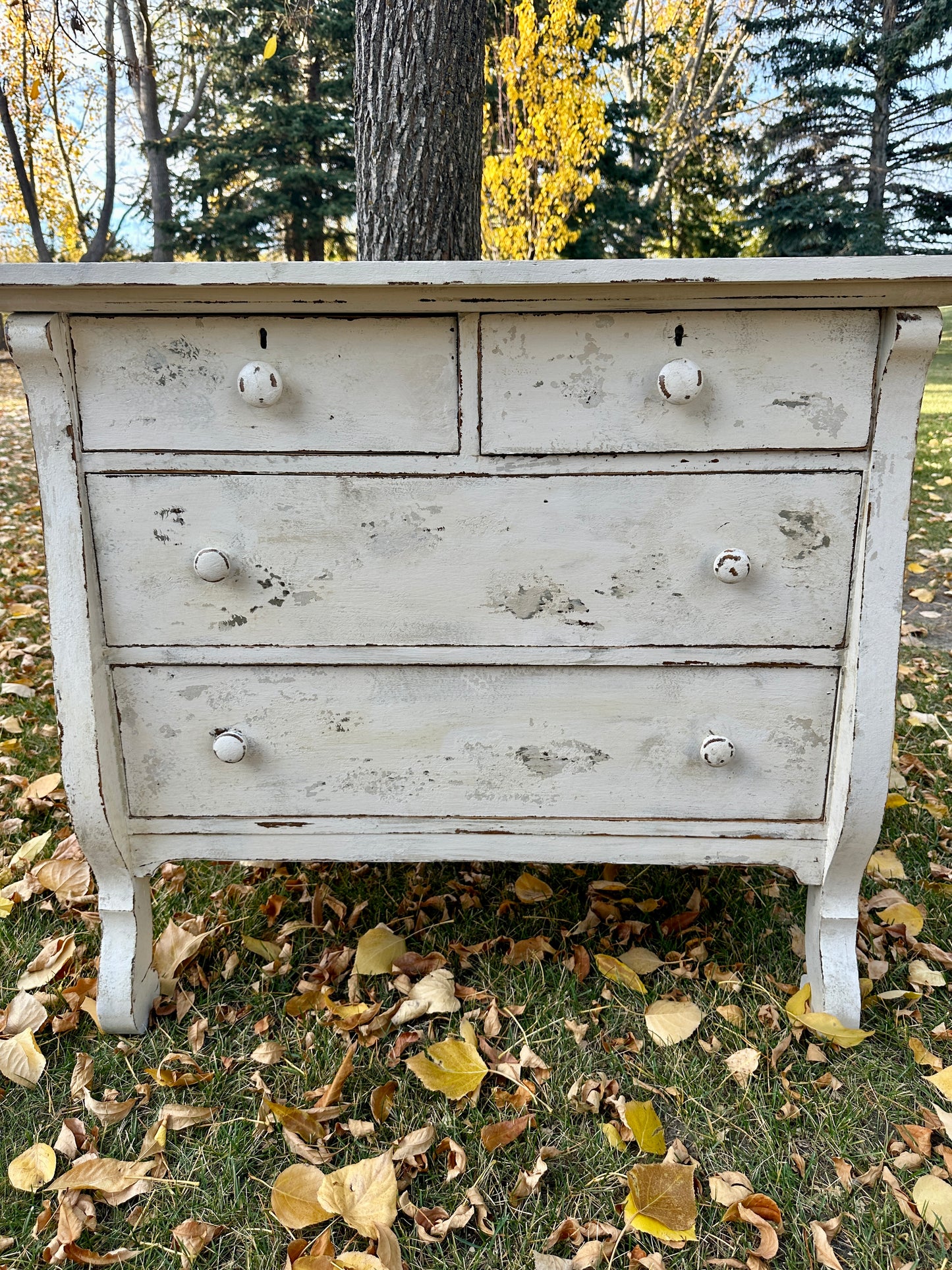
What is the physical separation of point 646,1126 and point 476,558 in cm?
95

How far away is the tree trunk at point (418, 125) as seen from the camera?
1.93 meters

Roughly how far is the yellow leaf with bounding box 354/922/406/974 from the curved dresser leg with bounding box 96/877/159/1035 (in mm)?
415

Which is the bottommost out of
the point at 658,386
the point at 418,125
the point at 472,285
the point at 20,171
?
the point at 658,386

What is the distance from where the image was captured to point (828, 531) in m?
1.28

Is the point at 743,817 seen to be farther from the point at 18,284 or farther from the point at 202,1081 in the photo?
the point at 18,284

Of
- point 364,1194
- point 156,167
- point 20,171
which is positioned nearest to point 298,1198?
point 364,1194

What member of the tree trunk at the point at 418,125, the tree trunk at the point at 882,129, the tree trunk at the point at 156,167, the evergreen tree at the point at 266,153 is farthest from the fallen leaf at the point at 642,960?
the tree trunk at the point at 882,129

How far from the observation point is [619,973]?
1.62 m

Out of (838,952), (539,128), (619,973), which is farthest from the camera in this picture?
(539,128)

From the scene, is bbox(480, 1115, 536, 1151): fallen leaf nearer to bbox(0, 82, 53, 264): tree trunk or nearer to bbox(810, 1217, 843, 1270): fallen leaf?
bbox(810, 1217, 843, 1270): fallen leaf

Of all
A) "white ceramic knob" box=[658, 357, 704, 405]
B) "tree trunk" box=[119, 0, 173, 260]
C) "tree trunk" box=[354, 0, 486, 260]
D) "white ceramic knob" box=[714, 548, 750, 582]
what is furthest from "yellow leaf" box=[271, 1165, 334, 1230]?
"tree trunk" box=[119, 0, 173, 260]

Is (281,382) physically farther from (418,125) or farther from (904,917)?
(904,917)

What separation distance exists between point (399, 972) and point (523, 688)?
0.70m

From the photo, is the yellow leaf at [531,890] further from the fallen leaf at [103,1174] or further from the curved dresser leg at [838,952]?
the fallen leaf at [103,1174]
